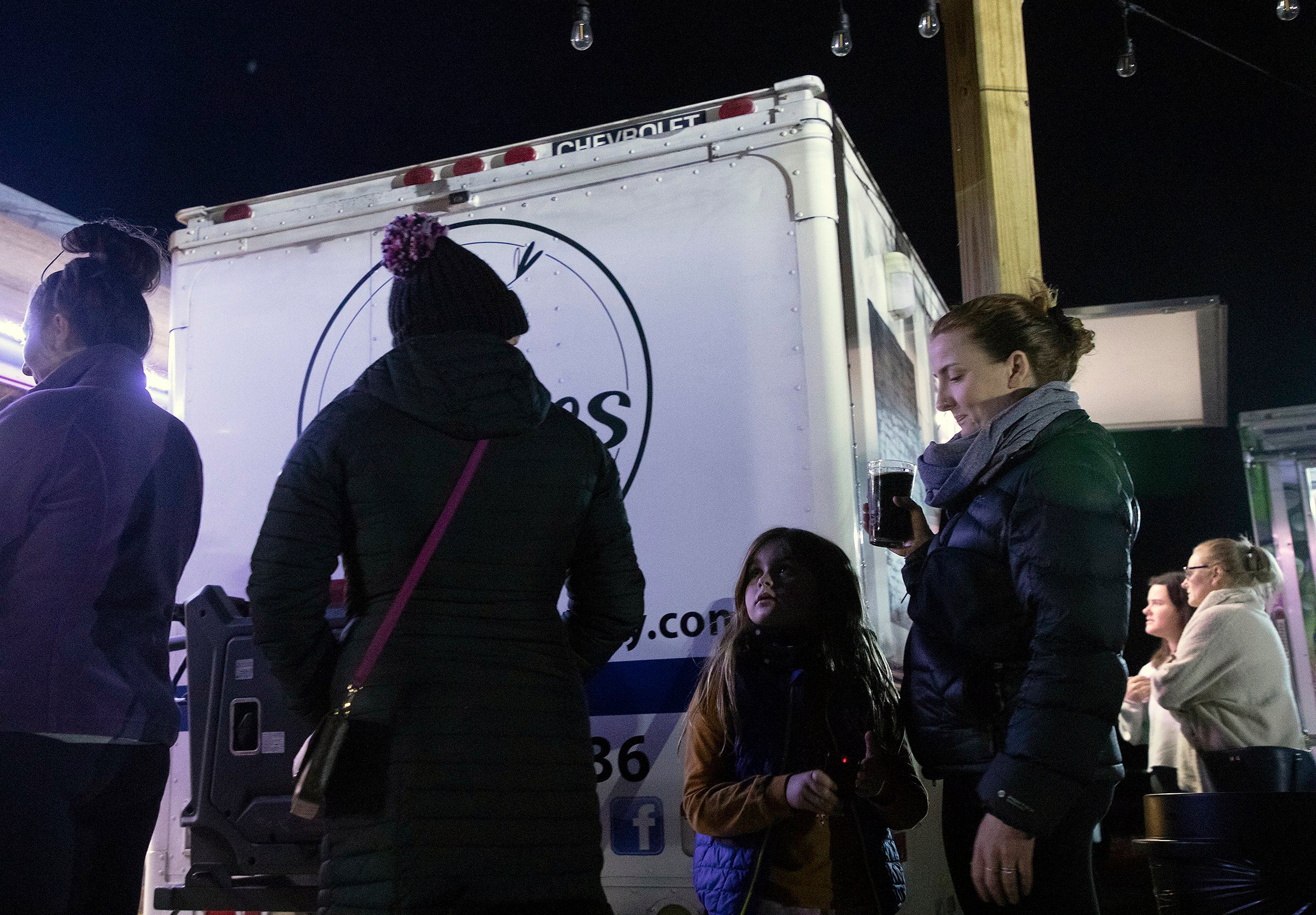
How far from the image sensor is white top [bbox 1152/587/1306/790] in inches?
183

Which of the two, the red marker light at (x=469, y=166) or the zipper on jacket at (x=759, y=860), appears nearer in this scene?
the zipper on jacket at (x=759, y=860)

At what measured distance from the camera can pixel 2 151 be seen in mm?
6680

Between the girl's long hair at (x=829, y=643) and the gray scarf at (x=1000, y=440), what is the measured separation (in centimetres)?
57

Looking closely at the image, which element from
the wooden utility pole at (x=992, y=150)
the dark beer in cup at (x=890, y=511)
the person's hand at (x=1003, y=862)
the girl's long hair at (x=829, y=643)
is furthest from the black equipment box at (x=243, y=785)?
the wooden utility pole at (x=992, y=150)

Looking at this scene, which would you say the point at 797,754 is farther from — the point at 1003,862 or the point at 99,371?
the point at 99,371

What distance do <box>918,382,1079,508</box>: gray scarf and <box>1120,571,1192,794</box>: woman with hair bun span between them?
336 cm

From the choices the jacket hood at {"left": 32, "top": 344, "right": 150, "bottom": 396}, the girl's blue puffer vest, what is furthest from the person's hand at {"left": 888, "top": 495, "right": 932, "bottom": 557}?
the jacket hood at {"left": 32, "top": 344, "right": 150, "bottom": 396}

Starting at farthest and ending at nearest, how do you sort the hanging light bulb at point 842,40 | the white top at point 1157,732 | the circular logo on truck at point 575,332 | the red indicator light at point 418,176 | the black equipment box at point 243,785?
1. the white top at point 1157,732
2. the hanging light bulb at point 842,40
3. the red indicator light at point 418,176
4. the circular logo on truck at point 575,332
5. the black equipment box at point 243,785

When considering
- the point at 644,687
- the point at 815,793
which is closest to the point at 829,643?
the point at 815,793

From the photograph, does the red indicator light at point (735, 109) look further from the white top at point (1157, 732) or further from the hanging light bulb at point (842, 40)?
the white top at point (1157, 732)

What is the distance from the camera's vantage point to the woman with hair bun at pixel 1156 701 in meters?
5.28

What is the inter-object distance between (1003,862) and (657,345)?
5.89ft

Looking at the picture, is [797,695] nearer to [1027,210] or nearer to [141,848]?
[141,848]

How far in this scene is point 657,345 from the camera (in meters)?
3.34
